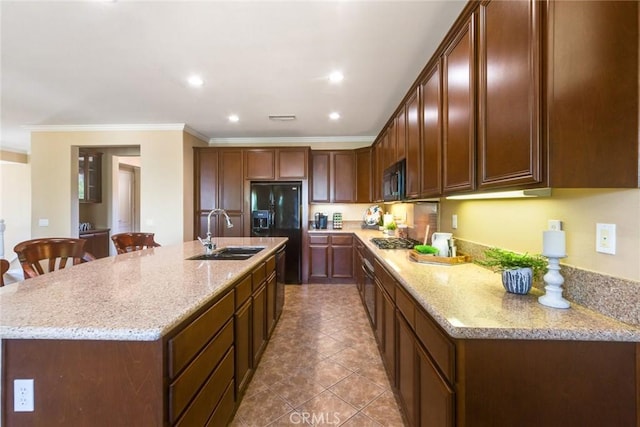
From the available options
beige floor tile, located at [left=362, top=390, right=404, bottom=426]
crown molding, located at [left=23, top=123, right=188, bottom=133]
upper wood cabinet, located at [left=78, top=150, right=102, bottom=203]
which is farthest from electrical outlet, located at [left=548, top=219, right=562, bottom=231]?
upper wood cabinet, located at [left=78, top=150, right=102, bottom=203]

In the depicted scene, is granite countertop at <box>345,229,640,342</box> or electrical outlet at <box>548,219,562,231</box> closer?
granite countertop at <box>345,229,640,342</box>

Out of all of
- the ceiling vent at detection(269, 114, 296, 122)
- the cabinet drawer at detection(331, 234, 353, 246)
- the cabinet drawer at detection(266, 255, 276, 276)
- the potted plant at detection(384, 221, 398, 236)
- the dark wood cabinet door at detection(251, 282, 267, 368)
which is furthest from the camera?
the cabinet drawer at detection(331, 234, 353, 246)

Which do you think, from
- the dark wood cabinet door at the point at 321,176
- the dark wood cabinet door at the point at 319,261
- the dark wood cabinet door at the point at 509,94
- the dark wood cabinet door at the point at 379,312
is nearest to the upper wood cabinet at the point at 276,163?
the dark wood cabinet door at the point at 321,176

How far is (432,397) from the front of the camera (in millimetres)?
1128

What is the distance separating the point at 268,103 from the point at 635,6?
309 centimetres

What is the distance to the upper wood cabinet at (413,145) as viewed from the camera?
2.27 m

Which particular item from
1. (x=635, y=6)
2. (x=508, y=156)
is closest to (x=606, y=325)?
(x=508, y=156)

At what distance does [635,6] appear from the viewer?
910mm

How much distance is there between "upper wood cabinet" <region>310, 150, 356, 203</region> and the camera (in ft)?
16.1

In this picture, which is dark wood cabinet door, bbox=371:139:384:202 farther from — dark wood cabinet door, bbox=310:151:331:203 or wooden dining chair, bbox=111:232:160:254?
wooden dining chair, bbox=111:232:160:254

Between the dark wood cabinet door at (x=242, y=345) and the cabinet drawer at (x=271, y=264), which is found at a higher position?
the cabinet drawer at (x=271, y=264)

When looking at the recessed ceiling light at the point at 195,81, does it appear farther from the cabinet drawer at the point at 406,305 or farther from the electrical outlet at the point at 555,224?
the electrical outlet at the point at 555,224

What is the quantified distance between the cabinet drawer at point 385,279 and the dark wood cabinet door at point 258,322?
0.97 meters

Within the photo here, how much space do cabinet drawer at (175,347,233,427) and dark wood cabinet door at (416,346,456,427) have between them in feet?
3.13
